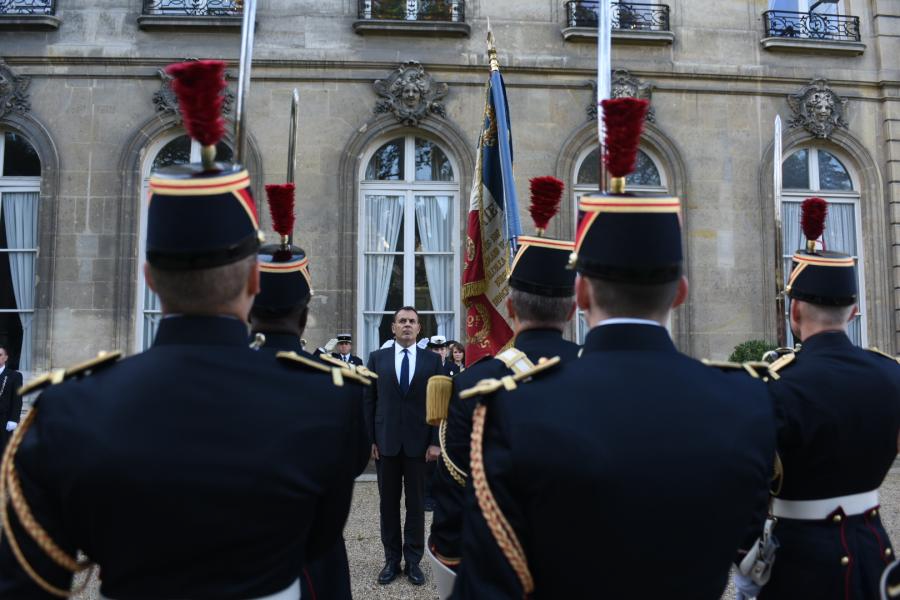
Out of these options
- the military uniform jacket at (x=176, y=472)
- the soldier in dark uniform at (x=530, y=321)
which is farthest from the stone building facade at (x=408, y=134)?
the military uniform jacket at (x=176, y=472)

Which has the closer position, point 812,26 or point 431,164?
point 431,164

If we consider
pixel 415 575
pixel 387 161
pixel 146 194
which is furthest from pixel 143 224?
pixel 415 575

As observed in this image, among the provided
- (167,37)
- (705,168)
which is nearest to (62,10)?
(167,37)

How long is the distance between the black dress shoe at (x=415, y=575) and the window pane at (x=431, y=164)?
23.4 feet

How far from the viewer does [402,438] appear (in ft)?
20.1

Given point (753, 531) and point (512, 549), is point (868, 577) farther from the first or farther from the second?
point (512, 549)

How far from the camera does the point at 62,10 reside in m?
11.2

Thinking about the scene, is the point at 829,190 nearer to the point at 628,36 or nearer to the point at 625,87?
the point at 625,87

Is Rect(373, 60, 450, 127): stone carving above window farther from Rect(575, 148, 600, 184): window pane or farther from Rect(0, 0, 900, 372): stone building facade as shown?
Rect(575, 148, 600, 184): window pane

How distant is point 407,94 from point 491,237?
6.84m

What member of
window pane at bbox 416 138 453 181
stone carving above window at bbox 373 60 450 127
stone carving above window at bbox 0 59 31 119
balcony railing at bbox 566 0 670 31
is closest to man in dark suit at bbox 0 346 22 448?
stone carving above window at bbox 0 59 31 119

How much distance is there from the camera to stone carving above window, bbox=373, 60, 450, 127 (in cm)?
1119

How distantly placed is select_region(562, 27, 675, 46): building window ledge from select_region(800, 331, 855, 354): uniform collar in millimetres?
9405

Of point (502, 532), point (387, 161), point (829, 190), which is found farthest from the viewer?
point (829, 190)
